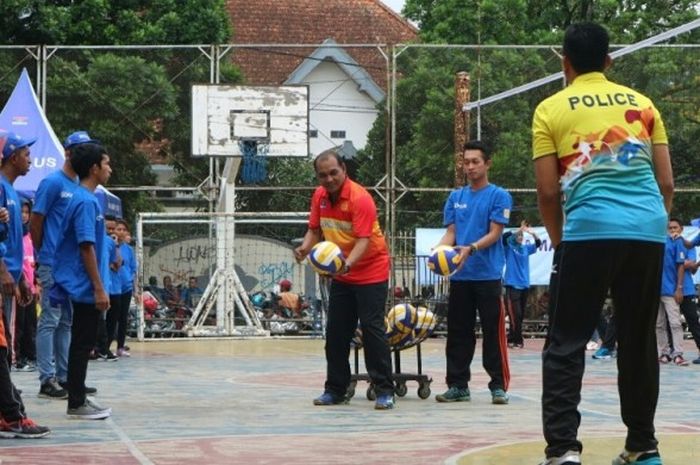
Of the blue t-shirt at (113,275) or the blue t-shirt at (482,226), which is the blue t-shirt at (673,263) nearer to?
the blue t-shirt at (113,275)

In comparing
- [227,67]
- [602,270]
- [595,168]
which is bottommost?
[602,270]

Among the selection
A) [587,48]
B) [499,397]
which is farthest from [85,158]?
[587,48]

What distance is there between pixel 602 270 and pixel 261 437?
9.24 feet

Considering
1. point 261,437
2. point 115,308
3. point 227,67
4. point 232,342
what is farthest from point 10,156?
point 227,67

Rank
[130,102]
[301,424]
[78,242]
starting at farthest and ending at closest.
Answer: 1. [130,102]
2. [78,242]
3. [301,424]

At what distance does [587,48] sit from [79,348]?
4608 mm

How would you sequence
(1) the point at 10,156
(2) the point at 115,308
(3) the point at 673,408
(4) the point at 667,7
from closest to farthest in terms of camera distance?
(1) the point at 10,156 < (3) the point at 673,408 < (2) the point at 115,308 < (4) the point at 667,7

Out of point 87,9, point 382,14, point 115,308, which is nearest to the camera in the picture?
point 115,308

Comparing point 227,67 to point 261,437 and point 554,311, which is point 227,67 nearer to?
point 261,437

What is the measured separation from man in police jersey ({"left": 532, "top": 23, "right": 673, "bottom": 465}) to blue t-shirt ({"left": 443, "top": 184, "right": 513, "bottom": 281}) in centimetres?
452

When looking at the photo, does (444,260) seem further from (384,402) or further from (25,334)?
(25,334)

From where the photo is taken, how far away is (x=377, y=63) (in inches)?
1394

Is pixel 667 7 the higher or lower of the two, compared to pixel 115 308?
higher

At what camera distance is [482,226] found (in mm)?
11680
